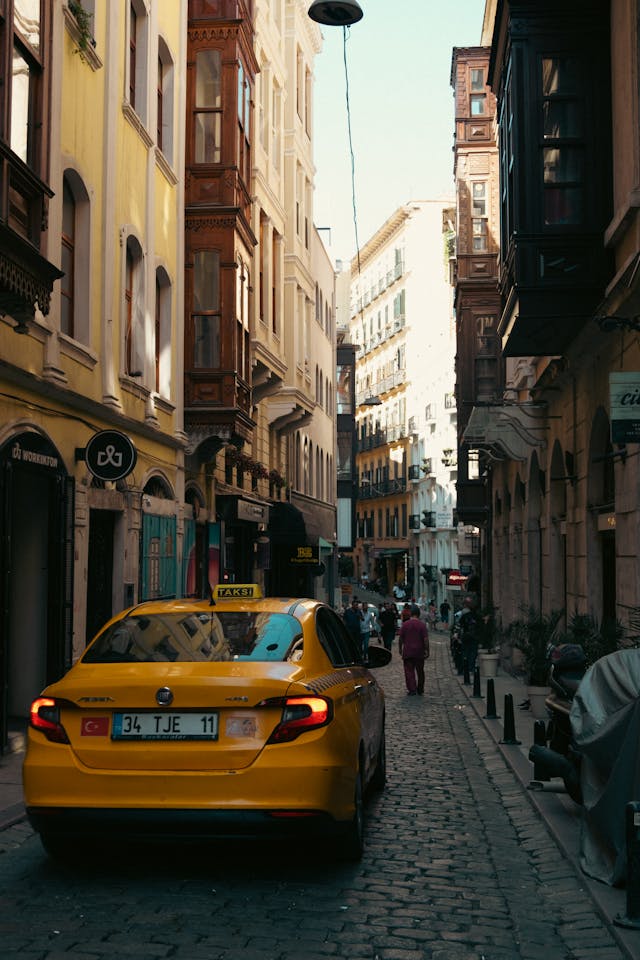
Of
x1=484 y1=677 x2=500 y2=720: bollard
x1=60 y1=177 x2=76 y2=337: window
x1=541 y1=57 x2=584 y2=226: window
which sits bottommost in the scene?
x1=484 y1=677 x2=500 y2=720: bollard

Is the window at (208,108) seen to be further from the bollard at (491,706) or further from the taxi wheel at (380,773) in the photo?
the taxi wheel at (380,773)

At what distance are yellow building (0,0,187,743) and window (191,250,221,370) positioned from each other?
1.39 m

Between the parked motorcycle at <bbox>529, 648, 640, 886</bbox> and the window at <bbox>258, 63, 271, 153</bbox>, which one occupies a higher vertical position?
the window at <bbox>258, 63, 271, 153</bbox>

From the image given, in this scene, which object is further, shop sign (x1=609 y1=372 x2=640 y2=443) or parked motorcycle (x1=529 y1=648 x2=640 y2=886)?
shop sign (x1=609 y1=372 x2=640 y2=443)

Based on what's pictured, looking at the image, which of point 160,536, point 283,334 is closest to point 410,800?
point 160,536

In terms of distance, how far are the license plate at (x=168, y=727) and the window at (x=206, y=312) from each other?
54.3 feet

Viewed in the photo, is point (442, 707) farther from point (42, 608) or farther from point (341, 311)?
point (341, 311)

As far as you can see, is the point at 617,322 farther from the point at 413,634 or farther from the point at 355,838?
the point at 413,634

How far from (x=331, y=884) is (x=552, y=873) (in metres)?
1.43

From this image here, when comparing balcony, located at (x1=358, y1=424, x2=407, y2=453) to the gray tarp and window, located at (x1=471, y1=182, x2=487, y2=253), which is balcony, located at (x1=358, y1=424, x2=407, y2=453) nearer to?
window, located at (x1=471, y1=182, x2=487, y2=253)

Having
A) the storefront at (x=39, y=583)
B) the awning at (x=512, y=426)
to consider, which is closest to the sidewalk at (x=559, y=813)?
the storefront at (x=39, y=583)

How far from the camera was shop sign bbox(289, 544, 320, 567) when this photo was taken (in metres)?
36.5

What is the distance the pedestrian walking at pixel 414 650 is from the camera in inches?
838

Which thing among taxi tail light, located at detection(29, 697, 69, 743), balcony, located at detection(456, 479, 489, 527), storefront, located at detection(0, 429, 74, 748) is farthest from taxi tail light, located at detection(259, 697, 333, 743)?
balcony, located at detection(456, 479, 489, 527)
